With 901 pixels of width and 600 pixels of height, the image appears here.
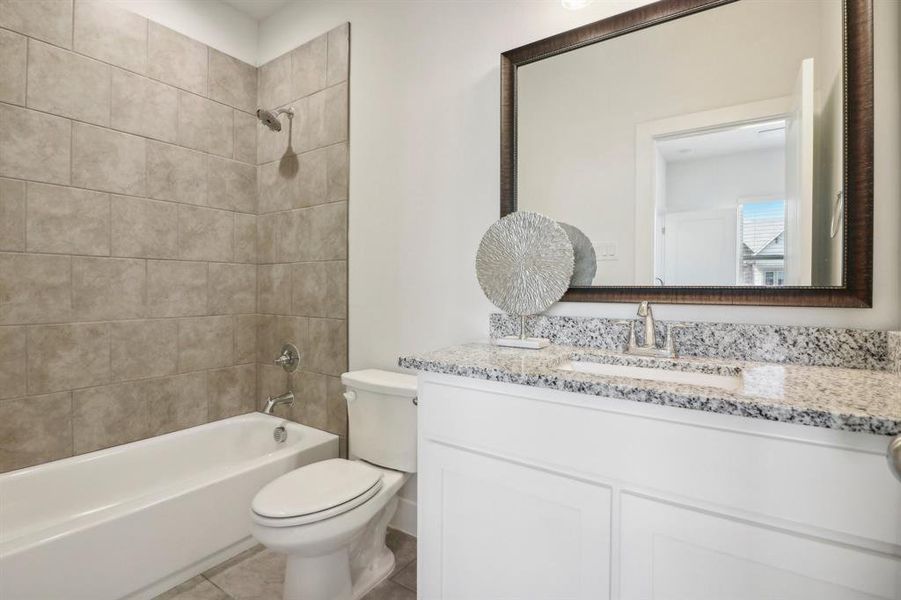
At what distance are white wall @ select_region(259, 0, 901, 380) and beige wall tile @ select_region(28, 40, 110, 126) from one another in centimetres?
100

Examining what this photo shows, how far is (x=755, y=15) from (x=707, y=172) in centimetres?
44

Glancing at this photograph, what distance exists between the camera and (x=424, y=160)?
1.92 metres

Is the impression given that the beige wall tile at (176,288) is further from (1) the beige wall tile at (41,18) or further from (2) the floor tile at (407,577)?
(2) the floor tile at (407,577)

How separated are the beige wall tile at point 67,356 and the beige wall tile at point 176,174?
69cm

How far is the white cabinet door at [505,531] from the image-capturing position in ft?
3.26

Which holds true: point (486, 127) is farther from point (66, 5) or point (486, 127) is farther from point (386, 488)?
point (66, 5)

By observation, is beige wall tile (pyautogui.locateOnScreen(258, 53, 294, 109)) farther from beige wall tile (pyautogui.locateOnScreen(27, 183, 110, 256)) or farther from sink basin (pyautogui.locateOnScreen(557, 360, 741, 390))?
sink basin (pyautogui.locateOnScreen(557, 360, 741, 390))

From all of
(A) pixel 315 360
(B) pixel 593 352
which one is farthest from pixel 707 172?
(A) pixel 315 360

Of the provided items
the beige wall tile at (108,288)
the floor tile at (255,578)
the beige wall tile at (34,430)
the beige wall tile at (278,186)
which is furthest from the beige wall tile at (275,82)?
the floor tile at (255,578)

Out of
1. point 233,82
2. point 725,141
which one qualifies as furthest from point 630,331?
point 233,82

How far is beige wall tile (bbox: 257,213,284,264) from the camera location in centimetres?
248

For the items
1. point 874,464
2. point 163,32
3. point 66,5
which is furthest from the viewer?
point 163,32

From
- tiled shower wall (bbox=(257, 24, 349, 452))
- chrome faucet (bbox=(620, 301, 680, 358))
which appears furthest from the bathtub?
chrome faucet (bbox=(620, 301, 680, 358))

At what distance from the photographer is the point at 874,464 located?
73 centimetres
